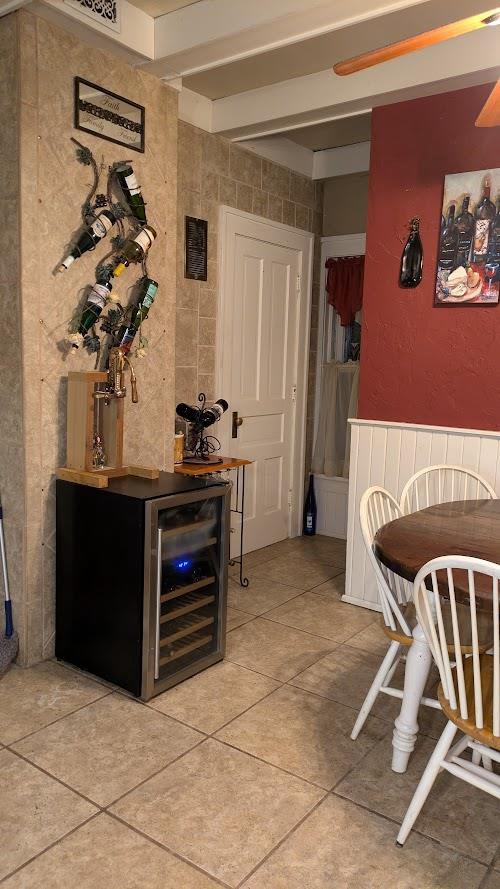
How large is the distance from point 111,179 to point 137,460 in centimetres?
130

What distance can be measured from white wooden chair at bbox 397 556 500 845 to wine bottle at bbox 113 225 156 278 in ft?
6.46

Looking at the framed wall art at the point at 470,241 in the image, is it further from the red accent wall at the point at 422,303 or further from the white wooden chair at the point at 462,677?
the white wooden chair at the point at 462,677

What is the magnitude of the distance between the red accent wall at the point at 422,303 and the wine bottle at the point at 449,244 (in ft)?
0.15

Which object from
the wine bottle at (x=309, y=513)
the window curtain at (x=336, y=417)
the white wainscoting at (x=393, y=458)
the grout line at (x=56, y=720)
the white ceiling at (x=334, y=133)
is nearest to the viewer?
the grout line at (x=56, y=720)

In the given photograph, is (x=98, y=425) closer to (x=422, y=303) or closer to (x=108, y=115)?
(x=108, y=115)

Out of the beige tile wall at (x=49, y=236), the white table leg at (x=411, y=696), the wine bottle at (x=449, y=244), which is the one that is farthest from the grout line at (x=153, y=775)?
the wine bottle at (x=449, y=244)

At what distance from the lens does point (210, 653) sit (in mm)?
2932

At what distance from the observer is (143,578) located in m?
2.50

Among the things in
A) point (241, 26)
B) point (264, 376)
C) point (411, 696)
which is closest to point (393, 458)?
point (264, 376)

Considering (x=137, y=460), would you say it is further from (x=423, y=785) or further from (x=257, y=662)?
(x=423, y=785)

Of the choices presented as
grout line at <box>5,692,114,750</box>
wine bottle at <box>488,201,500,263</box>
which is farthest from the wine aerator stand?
wine bottle at <box>488,201,500,263</box>

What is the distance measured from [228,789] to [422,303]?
95.4 inches

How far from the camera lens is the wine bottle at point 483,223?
124 inches

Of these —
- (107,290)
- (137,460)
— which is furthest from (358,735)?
(107,290)
